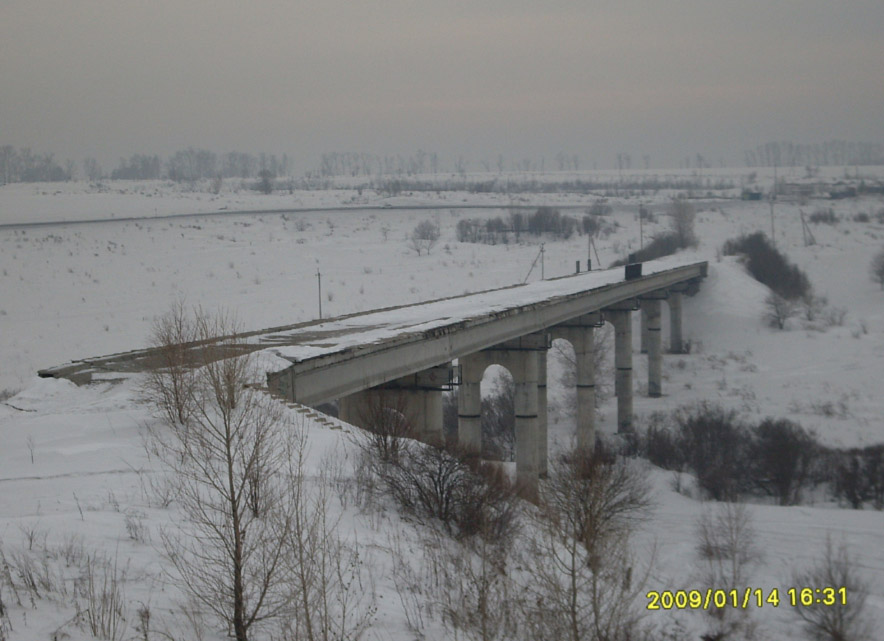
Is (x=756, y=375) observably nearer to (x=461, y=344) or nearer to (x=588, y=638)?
(x=461, y=344)

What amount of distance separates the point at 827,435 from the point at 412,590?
1454 inches

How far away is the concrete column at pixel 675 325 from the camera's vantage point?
68500 mm

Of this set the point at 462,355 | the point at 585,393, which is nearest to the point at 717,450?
the point at 585,393

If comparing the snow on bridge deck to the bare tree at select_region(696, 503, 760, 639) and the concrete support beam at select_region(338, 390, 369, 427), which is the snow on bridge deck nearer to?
the concrete support beam at select_region(338, 390, 369, 427)

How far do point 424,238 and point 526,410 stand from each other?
6605cm

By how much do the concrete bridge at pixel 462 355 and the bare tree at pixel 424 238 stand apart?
38.4 metres

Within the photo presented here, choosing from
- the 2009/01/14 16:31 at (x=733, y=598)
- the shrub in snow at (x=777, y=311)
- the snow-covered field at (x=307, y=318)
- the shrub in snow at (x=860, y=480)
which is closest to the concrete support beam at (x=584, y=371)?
the snow-covered field at (x=307, y=318)

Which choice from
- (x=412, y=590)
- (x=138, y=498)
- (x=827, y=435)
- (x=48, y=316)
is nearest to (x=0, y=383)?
(x=48, y=316)

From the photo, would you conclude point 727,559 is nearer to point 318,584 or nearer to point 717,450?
point 717,450

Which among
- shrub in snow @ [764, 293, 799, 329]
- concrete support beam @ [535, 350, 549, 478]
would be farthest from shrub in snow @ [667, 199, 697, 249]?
concrete support beam @ [535, 350, 549, 478]

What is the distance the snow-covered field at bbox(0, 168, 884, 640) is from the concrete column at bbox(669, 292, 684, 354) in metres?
1.38

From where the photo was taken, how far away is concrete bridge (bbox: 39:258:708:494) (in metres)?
21.2

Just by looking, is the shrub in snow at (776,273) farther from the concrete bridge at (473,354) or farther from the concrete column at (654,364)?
the concrete column at (654,364)

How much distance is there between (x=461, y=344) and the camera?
1198 inches
